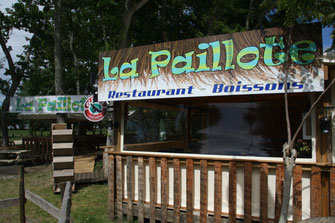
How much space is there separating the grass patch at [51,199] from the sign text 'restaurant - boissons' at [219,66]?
101 inches

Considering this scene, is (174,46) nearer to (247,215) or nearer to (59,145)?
(59,145)

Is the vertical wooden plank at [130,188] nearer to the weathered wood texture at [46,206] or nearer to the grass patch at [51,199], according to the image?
the grass patch at [51,199]

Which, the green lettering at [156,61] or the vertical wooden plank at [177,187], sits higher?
the green lettering at [156,61]

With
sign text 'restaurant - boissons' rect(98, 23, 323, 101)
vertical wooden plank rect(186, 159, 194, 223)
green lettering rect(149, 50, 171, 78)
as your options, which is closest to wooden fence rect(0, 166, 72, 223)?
vertical wooden plank rect(186, 159, 194, 223)

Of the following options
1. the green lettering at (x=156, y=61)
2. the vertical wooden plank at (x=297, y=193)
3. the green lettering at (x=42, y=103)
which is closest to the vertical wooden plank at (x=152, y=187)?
the green lettering at (x=156, y=61)

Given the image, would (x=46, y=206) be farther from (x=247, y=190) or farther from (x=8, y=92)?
(x=8, y=92)

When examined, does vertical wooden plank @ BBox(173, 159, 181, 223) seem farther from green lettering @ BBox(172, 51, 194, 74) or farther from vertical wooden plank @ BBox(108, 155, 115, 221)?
green lettering @ BBox(172, 51, 194, 74)

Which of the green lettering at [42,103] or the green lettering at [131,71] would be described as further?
the green lettering at [42,103]

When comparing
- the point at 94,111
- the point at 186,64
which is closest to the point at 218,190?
the point at 186,64

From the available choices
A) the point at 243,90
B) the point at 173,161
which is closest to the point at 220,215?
the point at 173,161

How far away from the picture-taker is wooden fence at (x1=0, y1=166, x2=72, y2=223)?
2908 mm

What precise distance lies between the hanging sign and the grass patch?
3063mm

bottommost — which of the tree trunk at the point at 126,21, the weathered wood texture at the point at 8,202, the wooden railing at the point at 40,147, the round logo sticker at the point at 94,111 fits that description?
the wooden railing at the point at 40,147

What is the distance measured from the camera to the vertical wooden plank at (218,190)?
448 centimetres
